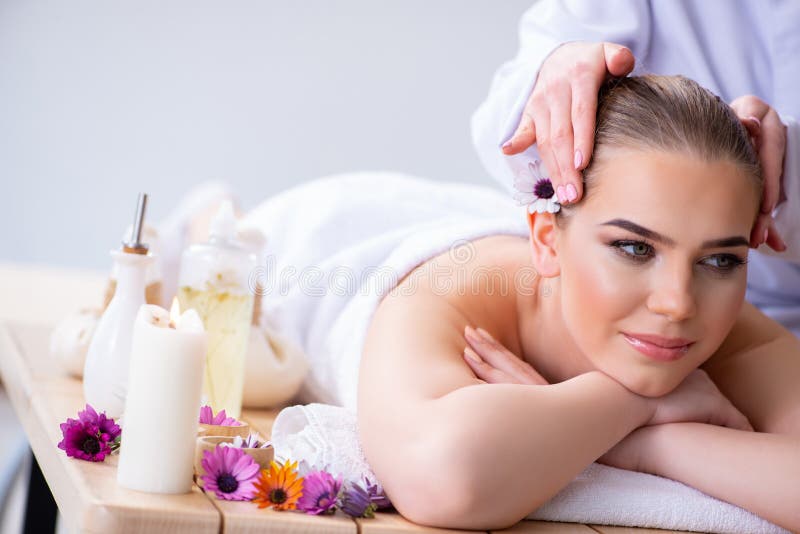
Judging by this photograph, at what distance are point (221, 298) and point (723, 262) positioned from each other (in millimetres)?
661

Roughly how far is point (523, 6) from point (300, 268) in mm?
2419

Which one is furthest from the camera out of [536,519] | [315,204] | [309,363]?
[315,204]

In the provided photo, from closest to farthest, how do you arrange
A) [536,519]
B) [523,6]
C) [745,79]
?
[536,519] < [745,79] < [523,6]

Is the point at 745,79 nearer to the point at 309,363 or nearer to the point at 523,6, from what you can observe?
the point at 309,363

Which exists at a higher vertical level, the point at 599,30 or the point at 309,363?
the point at 599,30

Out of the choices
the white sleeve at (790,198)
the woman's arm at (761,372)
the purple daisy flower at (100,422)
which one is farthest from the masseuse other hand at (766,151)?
the purple daisy flower at (100,422)

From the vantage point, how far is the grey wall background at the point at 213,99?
11.7 feet

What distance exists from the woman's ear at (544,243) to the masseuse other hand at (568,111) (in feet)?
0.20

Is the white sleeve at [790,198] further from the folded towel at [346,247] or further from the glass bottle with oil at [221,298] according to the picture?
the glass bottle with oil at [221,298]

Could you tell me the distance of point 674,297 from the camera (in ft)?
3.42

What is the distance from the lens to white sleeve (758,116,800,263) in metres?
1.35

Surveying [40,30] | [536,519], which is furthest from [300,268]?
[40,30]

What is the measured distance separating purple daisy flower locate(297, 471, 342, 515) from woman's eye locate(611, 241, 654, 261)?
0.42m

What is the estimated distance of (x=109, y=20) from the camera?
3.59m
